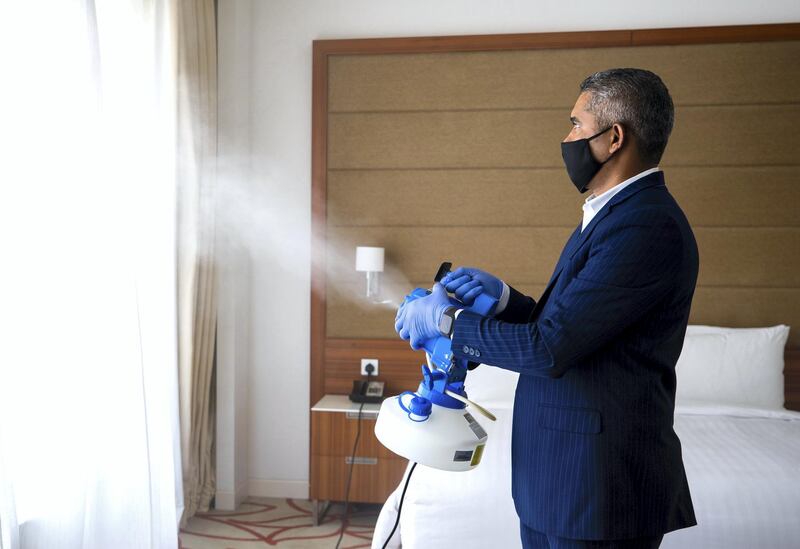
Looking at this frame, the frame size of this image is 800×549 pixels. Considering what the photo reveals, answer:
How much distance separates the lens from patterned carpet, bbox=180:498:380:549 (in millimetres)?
3043

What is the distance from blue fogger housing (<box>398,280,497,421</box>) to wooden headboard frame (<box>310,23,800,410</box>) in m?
→ 2.18

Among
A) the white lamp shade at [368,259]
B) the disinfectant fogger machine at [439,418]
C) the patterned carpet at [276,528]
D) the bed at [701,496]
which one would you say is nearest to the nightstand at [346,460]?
the patterned carpet at [276,528]

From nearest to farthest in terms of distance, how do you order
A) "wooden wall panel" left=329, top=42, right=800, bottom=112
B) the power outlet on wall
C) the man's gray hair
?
the man's gray hair → "wooden wall panel" left=329, top=42, right=800, bottom=112 → the power outlet on wall

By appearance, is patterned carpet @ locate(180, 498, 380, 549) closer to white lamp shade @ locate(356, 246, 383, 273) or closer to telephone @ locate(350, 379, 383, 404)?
telephone @ locate(350, 379, 383, 404)

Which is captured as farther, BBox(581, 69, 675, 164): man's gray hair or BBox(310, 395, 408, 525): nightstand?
BBox(310, 395, 408, 525): nightstand

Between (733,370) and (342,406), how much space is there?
75.0 inches

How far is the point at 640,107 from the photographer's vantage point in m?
1.30

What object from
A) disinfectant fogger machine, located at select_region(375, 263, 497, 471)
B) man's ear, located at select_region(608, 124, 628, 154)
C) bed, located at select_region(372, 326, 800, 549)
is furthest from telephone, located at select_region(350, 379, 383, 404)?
man's ear, located at select_region(608, 124, 628, 154)

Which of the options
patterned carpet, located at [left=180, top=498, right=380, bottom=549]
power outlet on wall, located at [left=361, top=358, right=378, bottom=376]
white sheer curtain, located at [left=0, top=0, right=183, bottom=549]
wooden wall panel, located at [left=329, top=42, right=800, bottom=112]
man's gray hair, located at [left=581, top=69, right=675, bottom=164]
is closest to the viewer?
man's gray hair, located at [left=581, top=69, right=675, bottom=164]

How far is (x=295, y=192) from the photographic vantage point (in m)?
3.72

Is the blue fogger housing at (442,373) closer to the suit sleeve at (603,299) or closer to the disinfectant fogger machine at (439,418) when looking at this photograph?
the disinfectant fogger machine at (439,418)

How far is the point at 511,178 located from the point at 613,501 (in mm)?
2510

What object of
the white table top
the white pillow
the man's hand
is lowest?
the white table top

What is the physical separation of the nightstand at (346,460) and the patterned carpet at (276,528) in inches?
4.5
